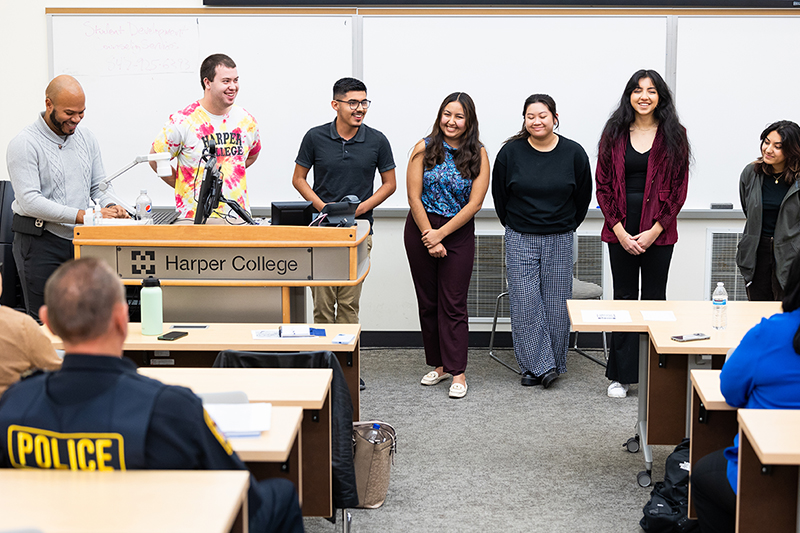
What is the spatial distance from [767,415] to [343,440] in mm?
1265

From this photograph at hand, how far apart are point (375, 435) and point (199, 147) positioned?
5.78 ft

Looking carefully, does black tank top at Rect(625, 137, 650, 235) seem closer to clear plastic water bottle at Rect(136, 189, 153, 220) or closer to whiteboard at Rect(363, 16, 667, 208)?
whiteboard at Rect(363, 16, 667, 208)

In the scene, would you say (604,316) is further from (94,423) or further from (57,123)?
(57,123)

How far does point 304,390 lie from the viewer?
7.88ft

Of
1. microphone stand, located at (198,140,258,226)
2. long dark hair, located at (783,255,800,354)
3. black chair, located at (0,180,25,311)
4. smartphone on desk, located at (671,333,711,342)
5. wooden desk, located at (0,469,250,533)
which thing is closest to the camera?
wooden desk, located at (0,469,250,533)

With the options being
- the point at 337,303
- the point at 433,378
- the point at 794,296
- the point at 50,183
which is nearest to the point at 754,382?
the point at 794,296

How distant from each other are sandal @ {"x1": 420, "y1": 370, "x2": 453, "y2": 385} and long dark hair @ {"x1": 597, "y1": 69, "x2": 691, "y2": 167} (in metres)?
1.54

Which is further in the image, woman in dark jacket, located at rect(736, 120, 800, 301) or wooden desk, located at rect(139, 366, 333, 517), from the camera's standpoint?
woman in dark jacket, located at rect(736, 120, 800, 301)

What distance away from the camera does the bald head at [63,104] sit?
12.1ft

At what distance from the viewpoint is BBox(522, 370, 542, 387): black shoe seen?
15.6ft

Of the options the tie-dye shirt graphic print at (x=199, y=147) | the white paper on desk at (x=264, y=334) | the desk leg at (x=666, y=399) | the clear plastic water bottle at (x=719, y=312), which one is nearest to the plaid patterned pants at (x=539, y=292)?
the clear plastic water bottle at (x=719, y=312)

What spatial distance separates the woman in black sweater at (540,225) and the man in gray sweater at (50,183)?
2.13 metres

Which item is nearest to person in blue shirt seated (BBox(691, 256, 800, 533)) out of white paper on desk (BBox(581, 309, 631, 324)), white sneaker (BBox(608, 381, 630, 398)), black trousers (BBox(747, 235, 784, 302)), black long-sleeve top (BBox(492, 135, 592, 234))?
white paper on desk (BBox(581, 309, 631, 324))

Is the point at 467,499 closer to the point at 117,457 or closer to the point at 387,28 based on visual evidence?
the point at 117,457
